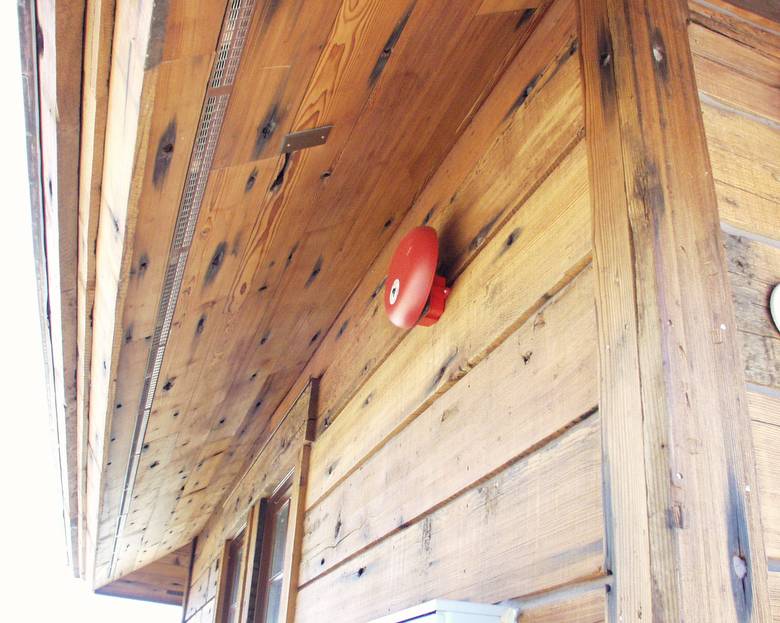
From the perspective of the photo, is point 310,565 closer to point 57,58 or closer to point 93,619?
point 57,58

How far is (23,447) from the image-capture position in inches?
201

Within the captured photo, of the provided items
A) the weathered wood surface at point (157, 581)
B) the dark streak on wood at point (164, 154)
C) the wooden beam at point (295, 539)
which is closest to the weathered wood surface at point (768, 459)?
the dark streak on wood at point (164, 154)

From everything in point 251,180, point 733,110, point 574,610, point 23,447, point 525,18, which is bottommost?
point 574,610

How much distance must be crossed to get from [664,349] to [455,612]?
1.50 feet

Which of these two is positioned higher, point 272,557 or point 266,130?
point 266,130

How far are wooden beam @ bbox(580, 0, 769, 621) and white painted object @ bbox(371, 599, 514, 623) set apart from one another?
0.25 m

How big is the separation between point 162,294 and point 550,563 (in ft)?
4.41

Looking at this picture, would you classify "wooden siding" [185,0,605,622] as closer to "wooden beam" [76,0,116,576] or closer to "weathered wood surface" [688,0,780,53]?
"weathered wood surface" [688,0,780,53]

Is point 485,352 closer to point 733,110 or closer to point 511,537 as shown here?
point 511,537

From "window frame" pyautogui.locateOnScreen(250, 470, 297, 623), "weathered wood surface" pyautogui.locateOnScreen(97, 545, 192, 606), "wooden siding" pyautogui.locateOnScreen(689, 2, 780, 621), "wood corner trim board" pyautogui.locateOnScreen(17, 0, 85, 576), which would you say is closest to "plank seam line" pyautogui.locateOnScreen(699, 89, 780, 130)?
"wooden siding" pyautogui.locateOnScreen(689, 2, 780, 621)

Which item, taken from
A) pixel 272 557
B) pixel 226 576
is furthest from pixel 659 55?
pixel 226 576

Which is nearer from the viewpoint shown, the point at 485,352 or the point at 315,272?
the point at 485,352

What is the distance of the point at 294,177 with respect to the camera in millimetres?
1745

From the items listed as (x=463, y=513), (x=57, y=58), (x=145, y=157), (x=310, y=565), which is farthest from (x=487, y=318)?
(x=310, y=565)
